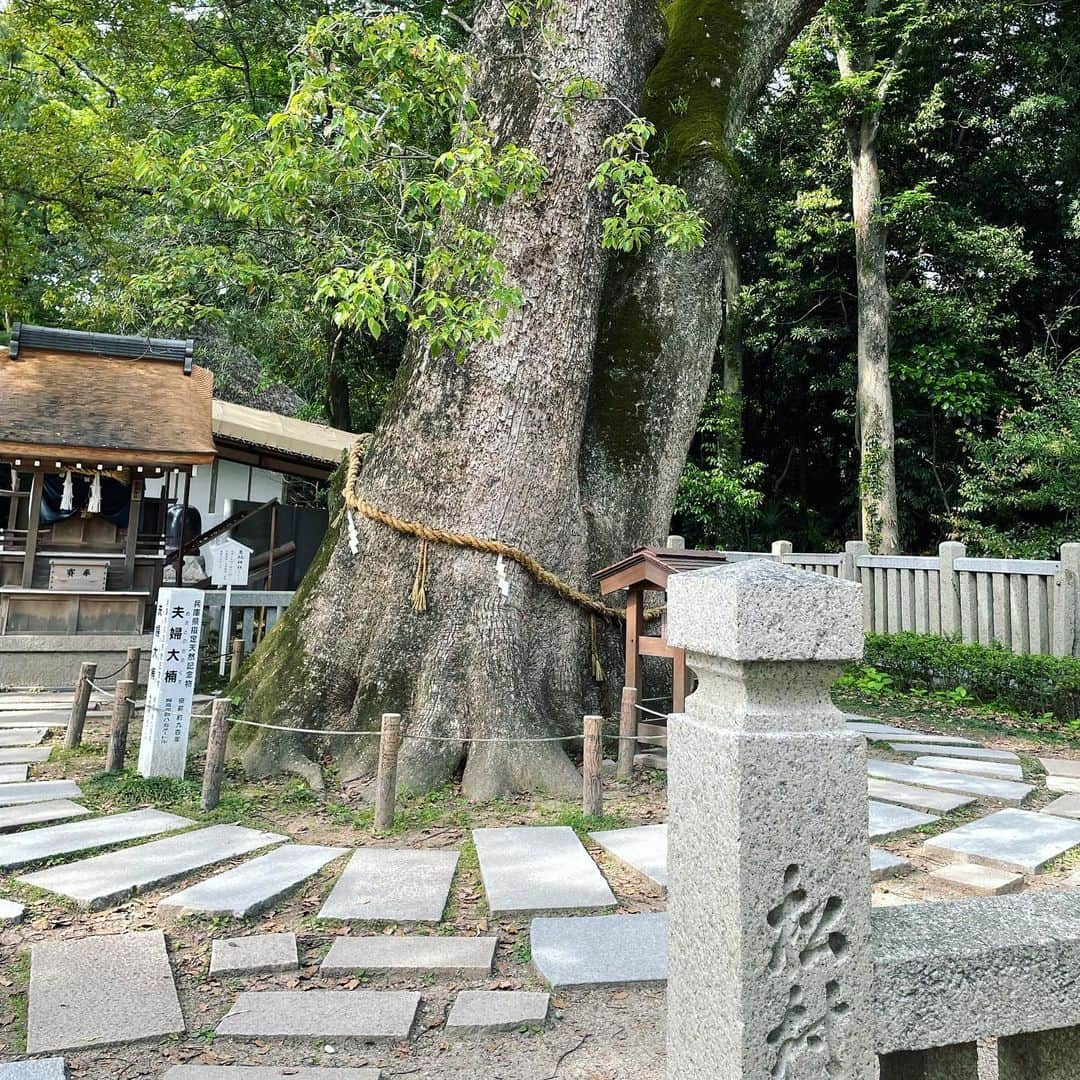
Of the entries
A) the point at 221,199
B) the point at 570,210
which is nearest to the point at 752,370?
the point at 570,210

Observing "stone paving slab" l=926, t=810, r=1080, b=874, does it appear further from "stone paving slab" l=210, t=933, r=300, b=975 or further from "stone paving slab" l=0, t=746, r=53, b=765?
"stone paving slab" l=0, t=746, r=53, b=765

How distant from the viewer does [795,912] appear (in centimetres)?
134

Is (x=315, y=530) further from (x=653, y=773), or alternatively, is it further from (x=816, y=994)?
(x=816, y=994)

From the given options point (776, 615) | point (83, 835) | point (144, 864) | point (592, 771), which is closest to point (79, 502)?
point (83, 835)

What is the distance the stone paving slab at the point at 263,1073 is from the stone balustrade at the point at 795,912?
1.21m

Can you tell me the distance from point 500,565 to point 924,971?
4.13m

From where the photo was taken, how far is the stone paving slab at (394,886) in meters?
3.27

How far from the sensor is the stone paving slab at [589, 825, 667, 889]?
366cm

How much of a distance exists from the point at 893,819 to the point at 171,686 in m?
4.67

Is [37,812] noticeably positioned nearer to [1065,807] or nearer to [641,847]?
[641,847]

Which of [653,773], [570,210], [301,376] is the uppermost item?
[301,376]

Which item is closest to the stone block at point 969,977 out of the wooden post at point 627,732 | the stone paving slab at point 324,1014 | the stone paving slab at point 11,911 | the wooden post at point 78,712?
the stone paving slab at point 324,1014

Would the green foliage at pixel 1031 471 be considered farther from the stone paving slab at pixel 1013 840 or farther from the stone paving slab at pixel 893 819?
the stone paving slab at pixel 893 819

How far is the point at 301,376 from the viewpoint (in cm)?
1498
